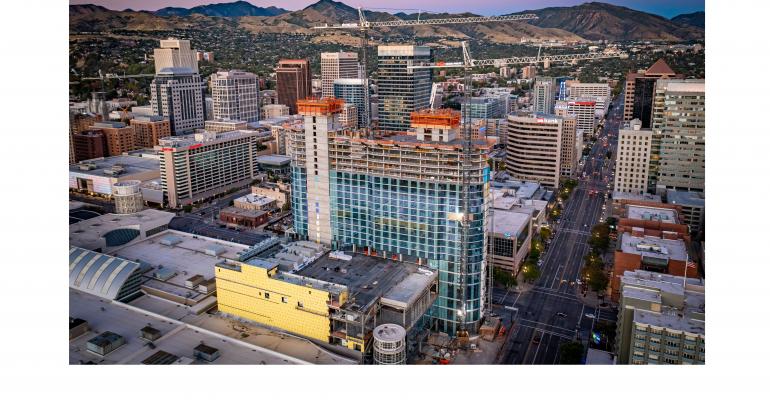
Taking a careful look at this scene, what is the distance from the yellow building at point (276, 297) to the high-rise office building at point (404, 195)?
14.3ft

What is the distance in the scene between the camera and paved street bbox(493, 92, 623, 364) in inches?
899

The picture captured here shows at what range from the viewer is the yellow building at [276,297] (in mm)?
20094

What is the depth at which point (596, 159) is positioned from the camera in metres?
59.6

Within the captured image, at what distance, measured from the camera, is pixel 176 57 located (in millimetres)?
61875

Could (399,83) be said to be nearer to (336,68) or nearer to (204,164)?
(204,164)

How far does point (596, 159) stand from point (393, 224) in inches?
1678

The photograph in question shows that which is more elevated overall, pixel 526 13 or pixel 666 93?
pixel 526 13

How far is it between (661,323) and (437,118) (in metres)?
11.2

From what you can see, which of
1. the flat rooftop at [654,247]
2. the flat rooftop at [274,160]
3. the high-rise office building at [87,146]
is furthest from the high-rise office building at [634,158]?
the high-rise office building at [87,146]

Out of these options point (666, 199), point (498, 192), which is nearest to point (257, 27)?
point (498, 192)

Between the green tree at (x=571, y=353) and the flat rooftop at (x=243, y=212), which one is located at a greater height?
the flat rooftop at (x=243, y=212)

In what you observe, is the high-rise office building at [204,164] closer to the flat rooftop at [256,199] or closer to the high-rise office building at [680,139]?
the flat rooftop at [256,199]

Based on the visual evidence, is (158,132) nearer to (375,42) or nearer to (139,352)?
(375,42)

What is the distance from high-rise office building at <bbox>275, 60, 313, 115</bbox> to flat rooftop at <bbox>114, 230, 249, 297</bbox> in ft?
148
